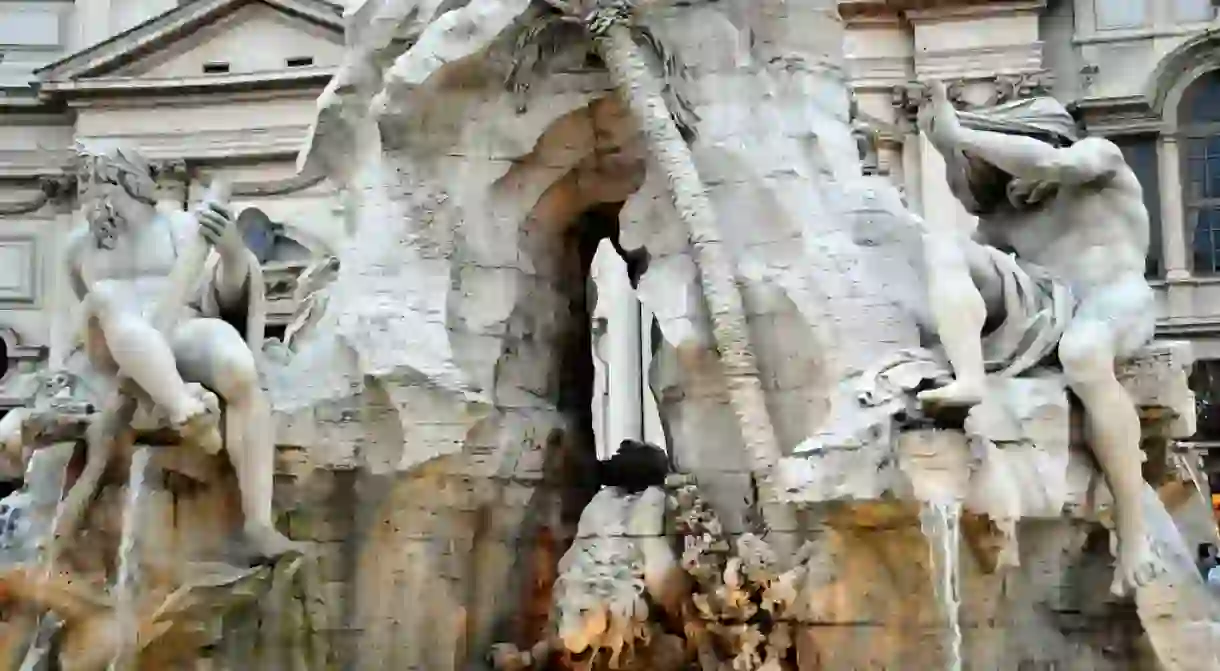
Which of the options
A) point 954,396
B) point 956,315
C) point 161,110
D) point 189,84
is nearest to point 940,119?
point 956,315

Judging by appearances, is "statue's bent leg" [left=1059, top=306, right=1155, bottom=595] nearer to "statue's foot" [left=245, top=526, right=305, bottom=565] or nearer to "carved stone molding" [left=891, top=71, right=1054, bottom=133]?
"statue's foot" [left=245, top=526, right=305, bottom=565]

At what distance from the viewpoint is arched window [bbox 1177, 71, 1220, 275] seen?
1581 centimetres

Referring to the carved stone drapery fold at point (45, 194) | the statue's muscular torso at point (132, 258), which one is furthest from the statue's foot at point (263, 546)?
the carved stone drapery fold at point (45, 194)

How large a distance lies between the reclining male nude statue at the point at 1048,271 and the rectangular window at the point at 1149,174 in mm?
11046

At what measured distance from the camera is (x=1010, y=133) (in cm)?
561

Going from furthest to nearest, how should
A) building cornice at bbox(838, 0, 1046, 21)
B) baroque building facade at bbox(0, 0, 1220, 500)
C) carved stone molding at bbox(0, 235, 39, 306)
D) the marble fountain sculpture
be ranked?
carved stone molding at bbox(0, 235, 39, 306)
building cornice at bbox(838, 0, 1046, 21)
baroque building facade at bbox(0, 0, 1220, 500)
the marble fountain sculpture

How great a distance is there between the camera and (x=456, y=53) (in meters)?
5.92

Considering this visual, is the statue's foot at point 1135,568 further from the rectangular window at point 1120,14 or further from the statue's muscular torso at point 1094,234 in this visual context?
the rectangular window at point 1120,14

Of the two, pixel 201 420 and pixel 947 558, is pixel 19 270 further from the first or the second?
pixel 947 558

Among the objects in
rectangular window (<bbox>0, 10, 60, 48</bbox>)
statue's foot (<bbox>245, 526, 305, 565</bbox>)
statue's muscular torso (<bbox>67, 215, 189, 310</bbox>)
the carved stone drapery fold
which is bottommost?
statue's foot (<bbox>245, 526, 305, 565</bbox>)

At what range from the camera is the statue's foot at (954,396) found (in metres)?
4.68

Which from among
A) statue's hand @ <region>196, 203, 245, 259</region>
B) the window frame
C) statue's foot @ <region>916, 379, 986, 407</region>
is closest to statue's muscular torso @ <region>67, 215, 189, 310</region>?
A: statue's hand @ <region>196, 203, 245, 259</region>

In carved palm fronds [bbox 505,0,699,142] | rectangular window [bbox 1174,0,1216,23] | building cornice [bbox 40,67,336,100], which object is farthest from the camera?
building cornice [bbox 40,67,336,100]

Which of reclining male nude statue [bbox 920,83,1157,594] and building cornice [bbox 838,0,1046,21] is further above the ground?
building cornice [bbox 838,0,1046,21]
